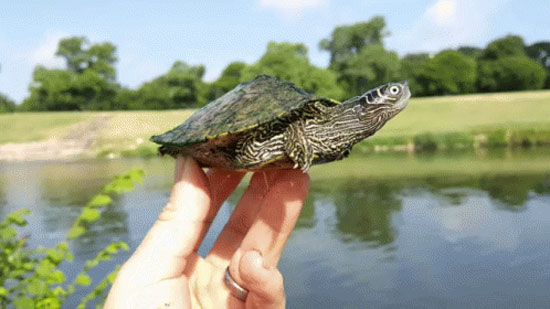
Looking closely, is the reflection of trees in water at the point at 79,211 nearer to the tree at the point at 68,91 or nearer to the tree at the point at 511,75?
the tree at the point at 68,91

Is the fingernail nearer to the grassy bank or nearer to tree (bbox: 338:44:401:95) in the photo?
the grassy bank

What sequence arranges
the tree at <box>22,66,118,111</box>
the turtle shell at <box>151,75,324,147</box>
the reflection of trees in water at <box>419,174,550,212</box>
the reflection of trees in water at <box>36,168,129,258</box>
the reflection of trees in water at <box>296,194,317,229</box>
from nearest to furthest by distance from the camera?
the turtle shell at <box>151,75,324,147</box> → the reflection of trees in water at <box>36,168,129,258</box> → the reflection of trees in water at <box>296,194,317,229</box> → the reflection of trees in water at <box>419,174,550,212</box> → the tree at <box>22,66,118,111</box>

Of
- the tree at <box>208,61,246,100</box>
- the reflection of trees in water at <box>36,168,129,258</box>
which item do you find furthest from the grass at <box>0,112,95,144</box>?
the tree at <box>208,61,246,100</box>

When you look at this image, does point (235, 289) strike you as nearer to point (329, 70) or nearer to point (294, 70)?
point (294, 70)

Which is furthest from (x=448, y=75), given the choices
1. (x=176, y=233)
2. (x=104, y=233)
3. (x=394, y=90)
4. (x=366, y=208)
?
(x=176, y=233)

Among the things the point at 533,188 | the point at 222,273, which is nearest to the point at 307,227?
the point at 533,188

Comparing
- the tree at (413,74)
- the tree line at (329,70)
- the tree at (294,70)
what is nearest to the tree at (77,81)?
the tree line at (329,70)
